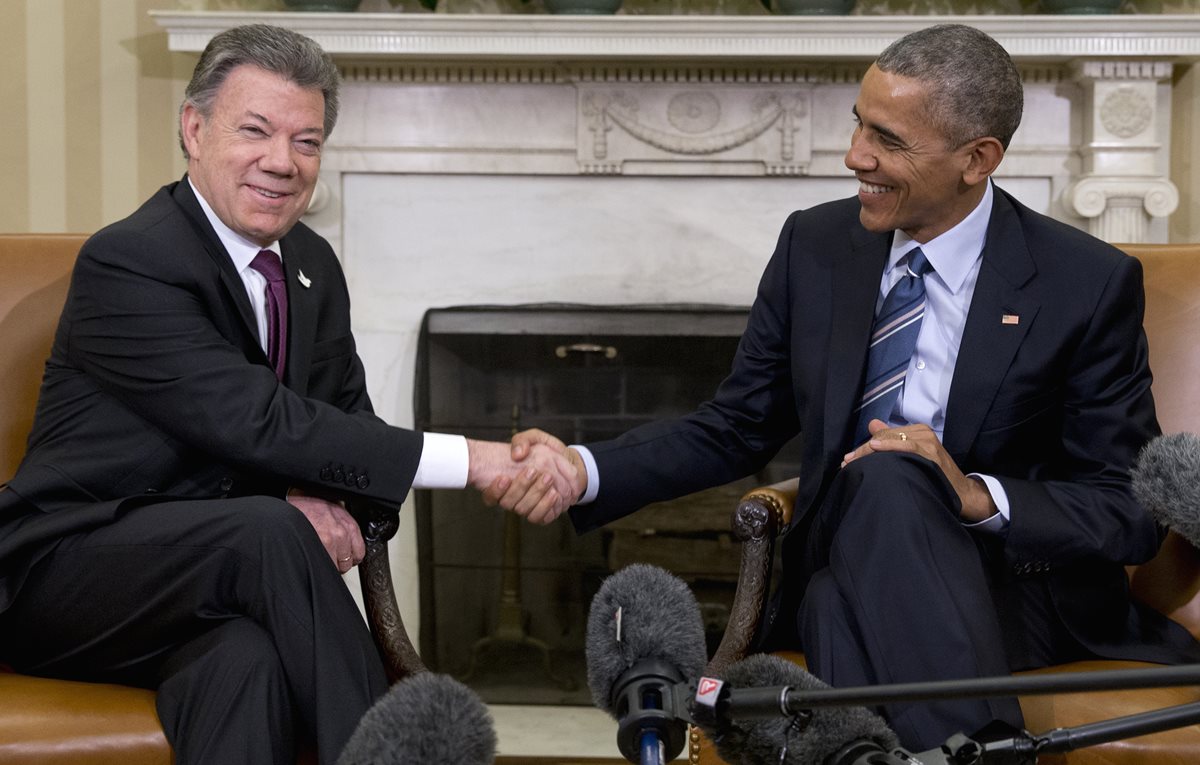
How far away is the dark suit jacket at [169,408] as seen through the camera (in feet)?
5.98

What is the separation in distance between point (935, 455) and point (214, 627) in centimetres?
96

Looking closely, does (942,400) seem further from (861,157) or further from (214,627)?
(214,627)

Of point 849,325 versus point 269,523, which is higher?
point 849,325

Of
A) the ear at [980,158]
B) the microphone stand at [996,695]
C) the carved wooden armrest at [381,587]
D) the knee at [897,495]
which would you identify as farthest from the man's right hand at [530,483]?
the microphone stand at [996,695]

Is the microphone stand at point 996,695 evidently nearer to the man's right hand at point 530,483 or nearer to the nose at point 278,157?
the man's right hand at point 530,483

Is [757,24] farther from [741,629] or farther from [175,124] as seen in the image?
[741,629]

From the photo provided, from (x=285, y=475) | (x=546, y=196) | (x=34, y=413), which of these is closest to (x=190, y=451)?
(x=285, y=475)

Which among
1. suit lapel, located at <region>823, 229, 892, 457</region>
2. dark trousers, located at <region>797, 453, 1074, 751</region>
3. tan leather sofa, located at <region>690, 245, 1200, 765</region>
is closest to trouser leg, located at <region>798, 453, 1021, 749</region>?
dark trousers, located at <region>797, 453, 1074, 751</region>

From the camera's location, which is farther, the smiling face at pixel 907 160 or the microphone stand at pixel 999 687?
the smiling face at pixel 907 160

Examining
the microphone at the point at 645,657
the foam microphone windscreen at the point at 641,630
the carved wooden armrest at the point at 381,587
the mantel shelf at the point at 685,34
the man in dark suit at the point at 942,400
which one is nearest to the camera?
the microphone at the point at 645,657

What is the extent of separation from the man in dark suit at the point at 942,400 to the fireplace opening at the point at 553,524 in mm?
1298

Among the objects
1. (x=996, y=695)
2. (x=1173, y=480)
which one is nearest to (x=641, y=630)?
(x=996, y=695)

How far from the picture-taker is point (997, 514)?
1811mm

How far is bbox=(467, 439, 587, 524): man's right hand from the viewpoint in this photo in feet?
6.84
